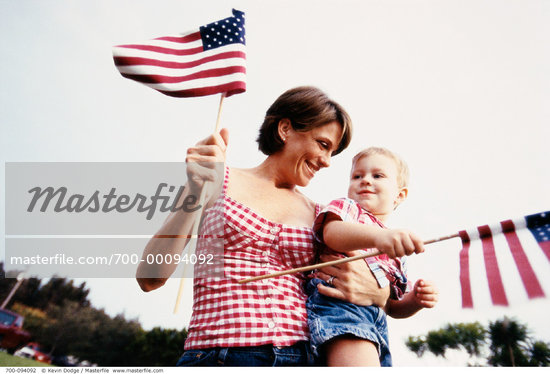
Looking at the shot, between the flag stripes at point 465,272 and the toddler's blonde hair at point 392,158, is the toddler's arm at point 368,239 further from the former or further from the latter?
the toddler's blonde hair at point 392,158

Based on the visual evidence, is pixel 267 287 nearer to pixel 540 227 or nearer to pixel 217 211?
pixel 217 211

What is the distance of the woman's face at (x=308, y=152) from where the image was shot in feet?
8.91

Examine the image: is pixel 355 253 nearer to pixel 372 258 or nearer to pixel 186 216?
pixel 372 258

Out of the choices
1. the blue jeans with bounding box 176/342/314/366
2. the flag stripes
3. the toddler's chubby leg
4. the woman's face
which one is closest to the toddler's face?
the woman's face

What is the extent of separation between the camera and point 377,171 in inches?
118

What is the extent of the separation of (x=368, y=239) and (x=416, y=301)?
0.83 metres

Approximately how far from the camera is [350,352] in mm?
1876

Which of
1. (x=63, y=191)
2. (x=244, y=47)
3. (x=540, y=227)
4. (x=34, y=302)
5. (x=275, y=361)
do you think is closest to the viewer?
(x=275, y=361)

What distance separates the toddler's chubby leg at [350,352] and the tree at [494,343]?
3388 cm

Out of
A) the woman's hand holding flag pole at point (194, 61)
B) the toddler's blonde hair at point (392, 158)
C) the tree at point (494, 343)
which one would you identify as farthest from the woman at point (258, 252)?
the tree at point (494, 343)

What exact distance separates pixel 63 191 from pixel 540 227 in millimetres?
3706

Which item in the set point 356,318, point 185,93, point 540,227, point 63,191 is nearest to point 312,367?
point 356,318

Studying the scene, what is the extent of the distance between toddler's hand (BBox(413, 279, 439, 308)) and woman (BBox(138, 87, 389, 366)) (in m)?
0.34

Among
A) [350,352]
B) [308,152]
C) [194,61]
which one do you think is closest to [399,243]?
[350,352]
